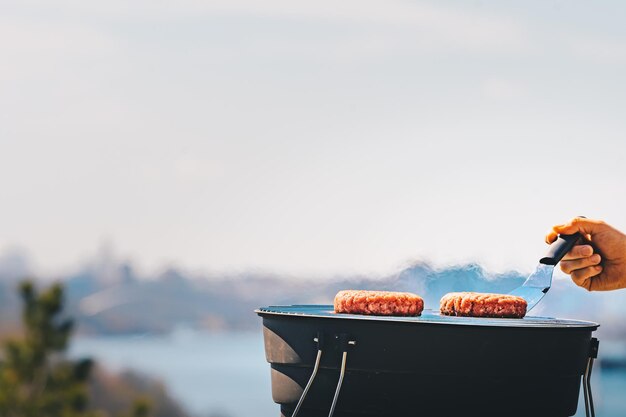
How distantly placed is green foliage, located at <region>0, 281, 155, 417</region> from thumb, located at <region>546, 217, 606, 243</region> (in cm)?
794

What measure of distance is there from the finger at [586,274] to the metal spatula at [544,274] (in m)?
0.12

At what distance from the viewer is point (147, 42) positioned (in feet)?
47.2

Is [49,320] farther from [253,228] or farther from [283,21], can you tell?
[283,21]

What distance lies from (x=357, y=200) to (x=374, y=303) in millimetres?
10742

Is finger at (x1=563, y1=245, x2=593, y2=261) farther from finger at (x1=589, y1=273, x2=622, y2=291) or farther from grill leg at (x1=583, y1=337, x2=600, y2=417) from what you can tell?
grill leg at (x1=583, y1=337, x2=600, y2=417)

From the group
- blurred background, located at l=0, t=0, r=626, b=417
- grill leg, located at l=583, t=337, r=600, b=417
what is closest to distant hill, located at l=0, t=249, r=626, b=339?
blurred background, located at l=0, t=0, r=626, b=417

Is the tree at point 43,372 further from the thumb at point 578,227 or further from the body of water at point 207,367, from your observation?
the thumb at point 578,227

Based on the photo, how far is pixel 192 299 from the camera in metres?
9.95

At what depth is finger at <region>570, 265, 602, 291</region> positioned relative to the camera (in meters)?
2.41

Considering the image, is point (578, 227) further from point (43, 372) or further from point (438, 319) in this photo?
point (43, 372)

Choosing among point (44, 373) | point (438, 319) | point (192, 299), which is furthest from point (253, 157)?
point (438, 319)

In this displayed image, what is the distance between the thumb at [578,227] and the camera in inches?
90.0

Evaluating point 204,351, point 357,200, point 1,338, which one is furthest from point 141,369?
point 357,200

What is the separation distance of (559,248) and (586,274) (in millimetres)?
190
